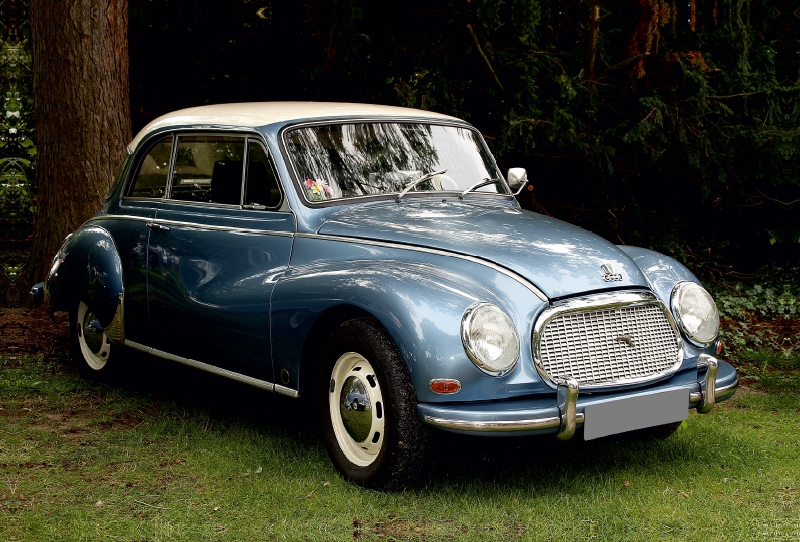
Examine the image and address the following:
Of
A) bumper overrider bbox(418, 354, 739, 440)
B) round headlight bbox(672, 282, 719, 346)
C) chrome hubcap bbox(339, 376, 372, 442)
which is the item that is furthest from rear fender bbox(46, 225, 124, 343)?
round headlight bbox(672, 282, 719, 346)

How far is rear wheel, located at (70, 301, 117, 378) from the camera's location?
6707mm

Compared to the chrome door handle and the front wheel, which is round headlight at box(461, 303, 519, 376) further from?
the chrome door handle

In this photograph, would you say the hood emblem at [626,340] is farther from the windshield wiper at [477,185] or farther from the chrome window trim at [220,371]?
the chrome window trim at [220,371]

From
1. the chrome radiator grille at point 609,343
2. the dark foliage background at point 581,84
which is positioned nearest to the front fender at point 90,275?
the chrome radiator grille at point 609,343

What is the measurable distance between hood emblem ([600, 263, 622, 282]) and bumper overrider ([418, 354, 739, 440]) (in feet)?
1.76

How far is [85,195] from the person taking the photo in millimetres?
8477

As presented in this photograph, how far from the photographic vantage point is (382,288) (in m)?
4.34

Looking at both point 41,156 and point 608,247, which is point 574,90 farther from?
point 41,156

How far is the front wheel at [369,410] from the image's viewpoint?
4.29 m

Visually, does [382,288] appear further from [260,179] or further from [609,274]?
[260,179]

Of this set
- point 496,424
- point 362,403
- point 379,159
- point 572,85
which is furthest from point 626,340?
point 572,85

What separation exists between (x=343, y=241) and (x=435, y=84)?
4.65 m

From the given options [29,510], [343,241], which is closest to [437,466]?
[343,241]

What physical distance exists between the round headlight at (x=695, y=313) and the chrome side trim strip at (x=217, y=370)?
2021 mm
